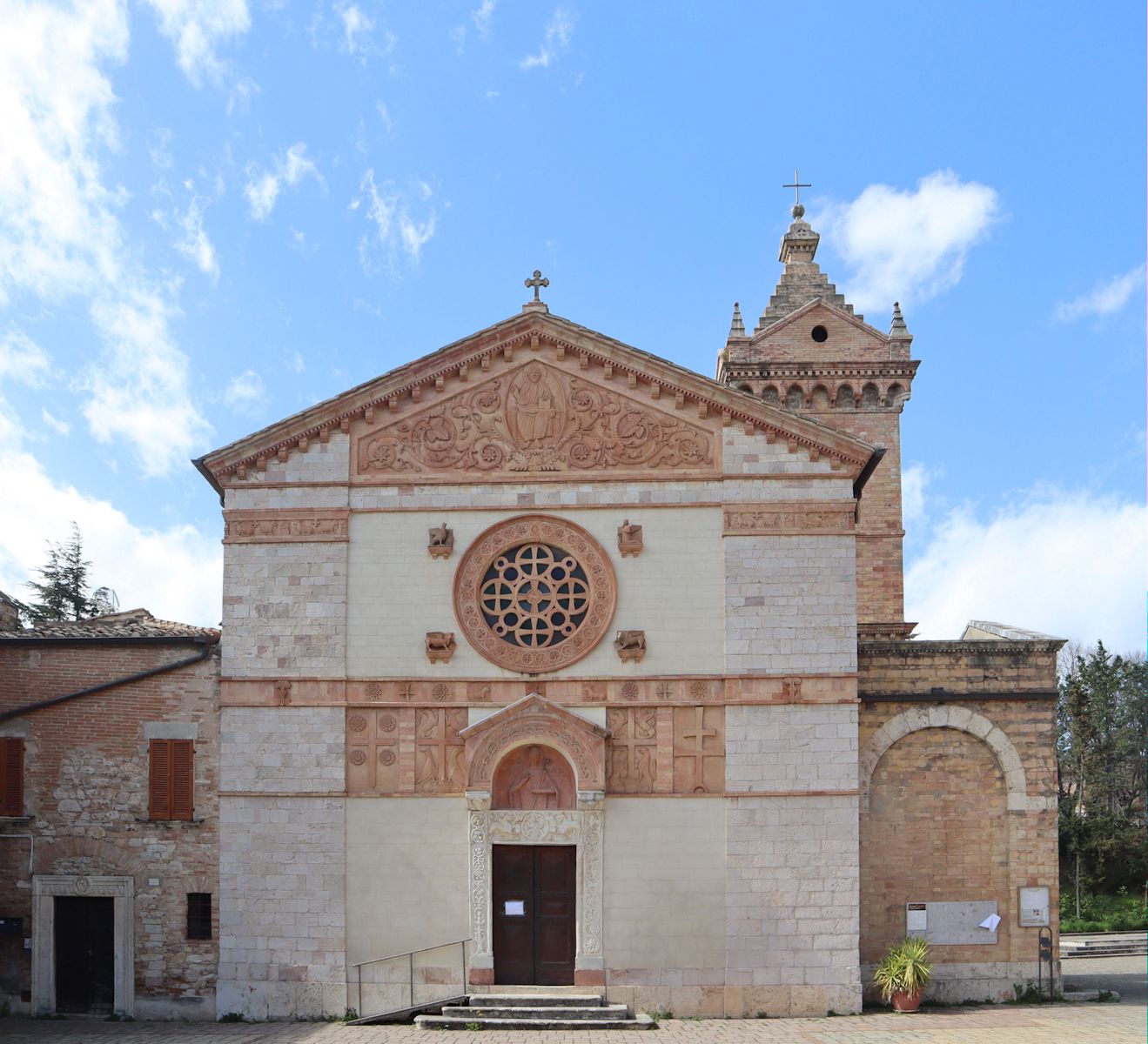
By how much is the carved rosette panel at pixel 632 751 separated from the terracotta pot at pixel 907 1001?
5205mm

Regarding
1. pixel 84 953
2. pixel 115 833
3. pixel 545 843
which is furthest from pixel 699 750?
pixel 84 953

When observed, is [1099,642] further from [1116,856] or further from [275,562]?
[275,562]

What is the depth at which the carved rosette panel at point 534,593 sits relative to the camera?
67.6ft

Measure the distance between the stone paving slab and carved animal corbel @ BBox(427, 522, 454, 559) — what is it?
756cm

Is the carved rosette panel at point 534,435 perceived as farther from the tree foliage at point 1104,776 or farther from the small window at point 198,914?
the tree foliage at point 1104,776

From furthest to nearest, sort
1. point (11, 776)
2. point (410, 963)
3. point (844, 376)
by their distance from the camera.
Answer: point (844, 376) → point (11, 776) → point (410, 963)

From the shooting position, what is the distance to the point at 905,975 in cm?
1988

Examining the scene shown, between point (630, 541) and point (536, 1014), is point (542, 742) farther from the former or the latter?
point (536, 1014)

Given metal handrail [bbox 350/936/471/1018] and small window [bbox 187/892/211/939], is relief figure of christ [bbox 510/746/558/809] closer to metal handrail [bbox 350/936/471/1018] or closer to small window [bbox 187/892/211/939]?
metal handrail [bbox 350/936/471/1018]

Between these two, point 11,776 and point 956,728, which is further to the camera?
point 956,728

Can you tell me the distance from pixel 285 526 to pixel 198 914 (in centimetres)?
667

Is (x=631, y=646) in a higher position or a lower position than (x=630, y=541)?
lower

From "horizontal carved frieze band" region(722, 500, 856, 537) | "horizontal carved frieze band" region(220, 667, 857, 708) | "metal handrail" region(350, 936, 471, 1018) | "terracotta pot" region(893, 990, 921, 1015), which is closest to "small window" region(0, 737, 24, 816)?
"horizontal carved frieze band" region(220, 667, 857, 708)

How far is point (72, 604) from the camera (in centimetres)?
4281
